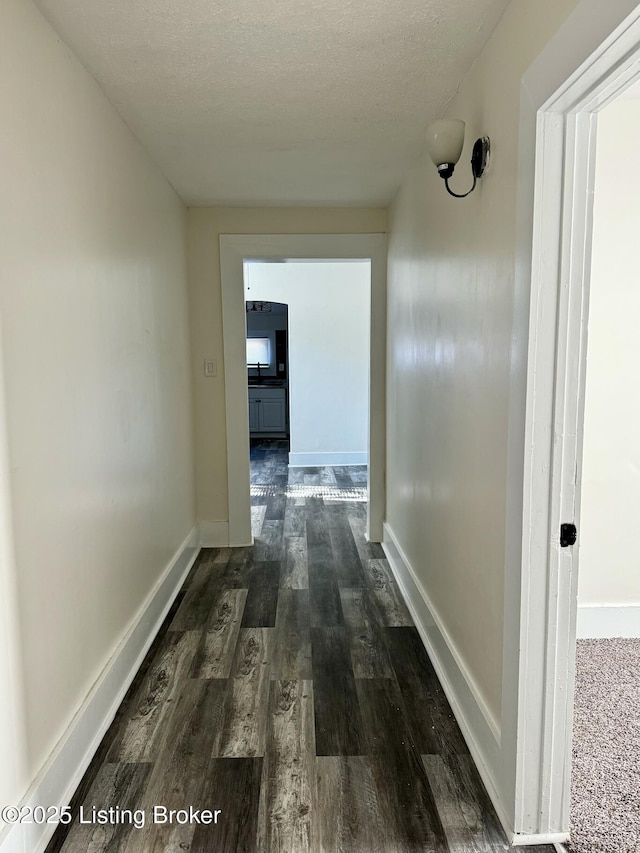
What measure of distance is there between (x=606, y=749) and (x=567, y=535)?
0.93m

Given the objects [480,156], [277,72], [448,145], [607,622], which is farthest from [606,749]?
[277,72]

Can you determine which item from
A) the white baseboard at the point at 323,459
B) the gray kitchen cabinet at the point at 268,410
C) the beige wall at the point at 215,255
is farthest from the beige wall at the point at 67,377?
the gray kitchen cabinet at the point at 268,410

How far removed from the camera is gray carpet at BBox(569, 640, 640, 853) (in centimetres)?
142

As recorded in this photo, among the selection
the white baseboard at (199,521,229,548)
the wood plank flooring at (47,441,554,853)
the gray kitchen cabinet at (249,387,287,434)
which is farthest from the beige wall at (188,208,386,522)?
the gray kitchen cabinet at (249,387,287,434)

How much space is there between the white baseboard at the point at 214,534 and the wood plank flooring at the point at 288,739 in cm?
67

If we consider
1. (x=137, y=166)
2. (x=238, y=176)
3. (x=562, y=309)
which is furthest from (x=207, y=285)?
(x=562, y=309)

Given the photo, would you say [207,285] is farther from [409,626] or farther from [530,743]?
[530,743]

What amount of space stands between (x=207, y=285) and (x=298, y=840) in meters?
3.05

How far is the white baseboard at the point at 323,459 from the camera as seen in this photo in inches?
254

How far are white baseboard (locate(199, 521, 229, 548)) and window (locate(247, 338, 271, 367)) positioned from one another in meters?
5.62

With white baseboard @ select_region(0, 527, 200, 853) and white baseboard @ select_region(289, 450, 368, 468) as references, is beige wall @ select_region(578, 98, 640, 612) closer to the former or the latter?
white baseboard @ select_region(0, 527, 200, 853)

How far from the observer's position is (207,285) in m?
3.55

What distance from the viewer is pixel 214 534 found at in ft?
12.3

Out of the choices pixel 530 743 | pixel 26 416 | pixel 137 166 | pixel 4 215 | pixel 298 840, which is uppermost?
pixel 137 166
